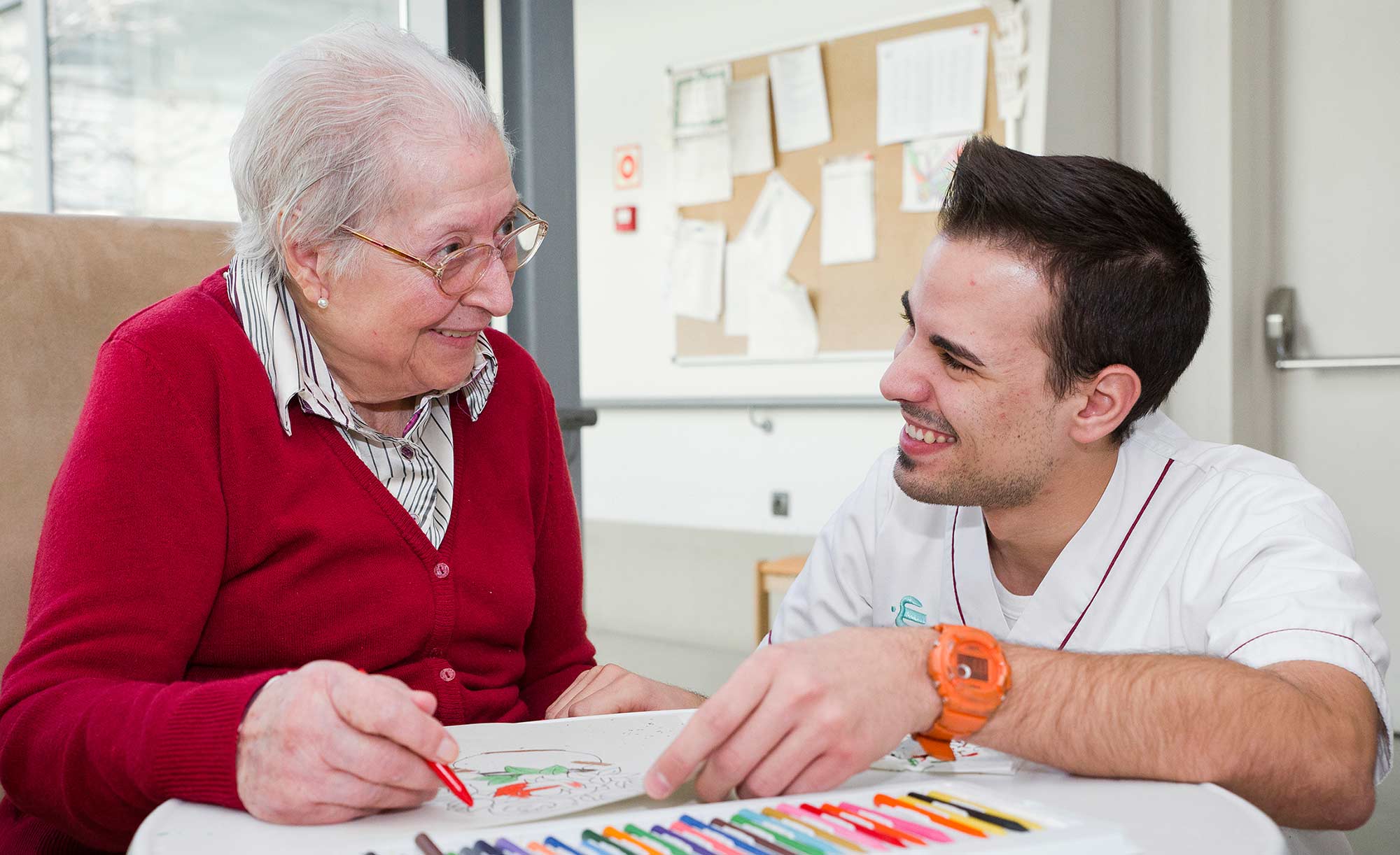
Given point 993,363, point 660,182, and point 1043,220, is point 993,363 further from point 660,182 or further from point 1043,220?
point 660,182

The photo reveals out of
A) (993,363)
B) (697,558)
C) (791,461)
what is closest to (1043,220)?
(993,363)

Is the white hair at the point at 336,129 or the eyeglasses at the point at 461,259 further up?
the white hair at the point at 336,129

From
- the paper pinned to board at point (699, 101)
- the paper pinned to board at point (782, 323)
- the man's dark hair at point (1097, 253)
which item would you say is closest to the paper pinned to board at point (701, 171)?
the paper pinned to board at point (699, 101)

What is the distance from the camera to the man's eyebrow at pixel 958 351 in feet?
3.74

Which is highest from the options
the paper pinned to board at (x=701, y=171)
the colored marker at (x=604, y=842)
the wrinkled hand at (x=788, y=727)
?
the paper pinned to board at (x=701, y=171)

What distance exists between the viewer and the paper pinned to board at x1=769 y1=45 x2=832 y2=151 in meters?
3.48

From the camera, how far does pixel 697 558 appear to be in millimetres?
3943

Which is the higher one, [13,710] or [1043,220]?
[1043,220]

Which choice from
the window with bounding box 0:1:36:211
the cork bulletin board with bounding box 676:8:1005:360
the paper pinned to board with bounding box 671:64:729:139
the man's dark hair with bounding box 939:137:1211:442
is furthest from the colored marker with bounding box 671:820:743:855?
the paper pinned to board with bounding box 671:64:729:139

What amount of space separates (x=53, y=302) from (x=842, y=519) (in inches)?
33.7

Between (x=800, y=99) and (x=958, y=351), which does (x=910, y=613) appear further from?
(x=800, y=99)

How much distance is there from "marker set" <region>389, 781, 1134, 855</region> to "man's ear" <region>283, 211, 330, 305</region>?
58 cm

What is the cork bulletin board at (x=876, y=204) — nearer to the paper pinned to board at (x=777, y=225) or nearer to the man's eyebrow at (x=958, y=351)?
the paper pinned to board at (x=777, y=225)

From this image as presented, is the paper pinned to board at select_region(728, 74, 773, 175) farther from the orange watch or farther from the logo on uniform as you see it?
the orange watch
